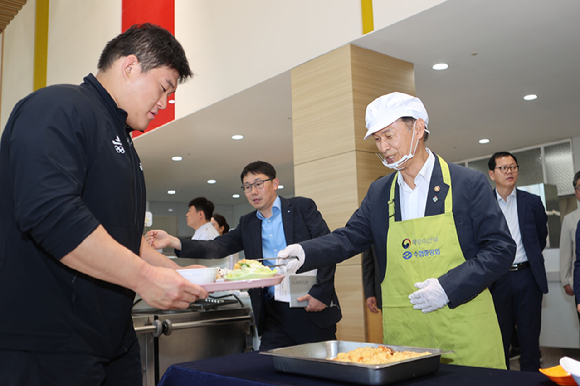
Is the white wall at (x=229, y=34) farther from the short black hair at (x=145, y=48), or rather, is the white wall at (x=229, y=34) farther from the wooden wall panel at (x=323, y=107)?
the short black hair at (x=145, y=48)

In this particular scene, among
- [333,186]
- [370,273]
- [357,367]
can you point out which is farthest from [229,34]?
[357,367]

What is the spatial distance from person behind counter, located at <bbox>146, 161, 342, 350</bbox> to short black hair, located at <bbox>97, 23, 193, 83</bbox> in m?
1.17

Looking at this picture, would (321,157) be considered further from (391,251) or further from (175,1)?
(175,1)

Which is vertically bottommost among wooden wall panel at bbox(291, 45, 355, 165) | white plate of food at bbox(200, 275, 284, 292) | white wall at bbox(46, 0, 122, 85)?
white plate of food at bbox(200, 275, 284, 292)

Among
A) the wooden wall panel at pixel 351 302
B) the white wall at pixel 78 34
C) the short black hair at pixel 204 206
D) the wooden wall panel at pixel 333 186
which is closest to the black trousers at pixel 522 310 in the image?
→ the wooden wall panel at pixel 351 302

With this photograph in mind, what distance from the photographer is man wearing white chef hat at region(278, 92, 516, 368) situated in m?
1.63

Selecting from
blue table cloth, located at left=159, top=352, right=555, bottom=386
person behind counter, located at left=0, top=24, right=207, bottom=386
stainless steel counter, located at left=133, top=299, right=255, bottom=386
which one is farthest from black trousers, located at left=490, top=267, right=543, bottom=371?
person behind counter, located at left=0, top=24, right=207, bottom=386

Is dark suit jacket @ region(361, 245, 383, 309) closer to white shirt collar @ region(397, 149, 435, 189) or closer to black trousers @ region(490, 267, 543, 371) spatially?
black trousers @ region(490, 267, 543, 371)

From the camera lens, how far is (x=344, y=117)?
3.74 metres

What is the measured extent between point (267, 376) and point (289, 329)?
1378mm

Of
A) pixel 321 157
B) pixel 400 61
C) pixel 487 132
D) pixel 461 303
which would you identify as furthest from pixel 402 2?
pixel 487 132

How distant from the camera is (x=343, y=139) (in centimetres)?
373

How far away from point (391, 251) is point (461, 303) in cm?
31

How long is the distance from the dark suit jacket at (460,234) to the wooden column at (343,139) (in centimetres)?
157
